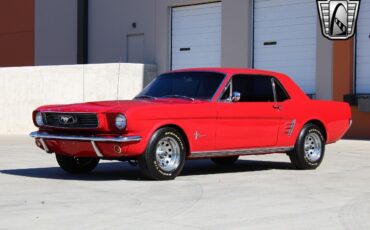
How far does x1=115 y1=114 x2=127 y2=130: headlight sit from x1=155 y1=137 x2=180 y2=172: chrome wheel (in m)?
0.59

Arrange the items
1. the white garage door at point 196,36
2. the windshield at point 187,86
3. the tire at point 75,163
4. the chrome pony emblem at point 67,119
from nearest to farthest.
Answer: the chrome pony emblem at point 67,119
the windshield at point 187,86
the tire at point 75,163
the white garage door at point 196,36

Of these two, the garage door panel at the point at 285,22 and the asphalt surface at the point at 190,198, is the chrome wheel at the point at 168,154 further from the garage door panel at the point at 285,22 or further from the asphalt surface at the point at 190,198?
the garage door panel at the point at 285,22

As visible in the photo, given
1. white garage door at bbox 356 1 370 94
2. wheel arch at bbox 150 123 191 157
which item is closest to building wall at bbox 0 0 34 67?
white garage door at bbox 356 1 370 94

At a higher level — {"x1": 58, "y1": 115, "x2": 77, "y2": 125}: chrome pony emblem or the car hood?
the car hood

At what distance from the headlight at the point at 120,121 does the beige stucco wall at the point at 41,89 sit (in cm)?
1306

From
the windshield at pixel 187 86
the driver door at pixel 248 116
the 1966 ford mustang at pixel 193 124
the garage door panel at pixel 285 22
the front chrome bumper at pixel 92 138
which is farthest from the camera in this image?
the garage door panel at pixel 285 22

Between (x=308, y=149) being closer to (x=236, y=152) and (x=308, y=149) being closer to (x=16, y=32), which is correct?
(x=236, y=152)

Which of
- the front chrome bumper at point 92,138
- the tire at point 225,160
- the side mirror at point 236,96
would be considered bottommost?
the tire at point 225,160

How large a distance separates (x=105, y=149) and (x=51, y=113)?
44.2 inches

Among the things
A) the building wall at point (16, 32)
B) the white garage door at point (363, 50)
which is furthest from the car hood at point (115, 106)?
the building wall at point (16, 32)

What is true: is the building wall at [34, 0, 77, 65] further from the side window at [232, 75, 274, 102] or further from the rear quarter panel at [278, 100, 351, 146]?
the side window at [232, 75, 274, 102]

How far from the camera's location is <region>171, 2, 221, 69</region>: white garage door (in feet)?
83.5

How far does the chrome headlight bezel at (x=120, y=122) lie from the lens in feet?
31.5

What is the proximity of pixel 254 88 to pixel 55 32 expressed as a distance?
20715mm
